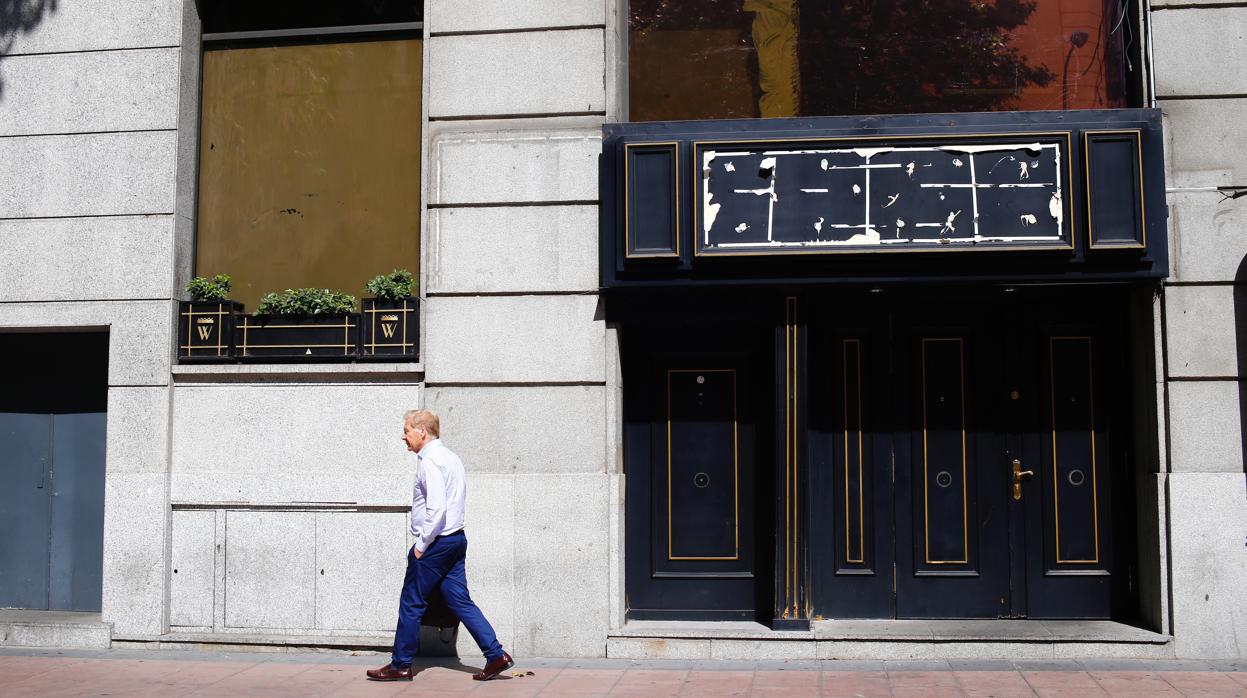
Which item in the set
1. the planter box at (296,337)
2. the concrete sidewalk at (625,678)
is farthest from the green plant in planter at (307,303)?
the concrete sidewalk at (625,678)

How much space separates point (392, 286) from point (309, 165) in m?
1.55

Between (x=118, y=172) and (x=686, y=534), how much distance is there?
5.89m

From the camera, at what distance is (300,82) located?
10461mm

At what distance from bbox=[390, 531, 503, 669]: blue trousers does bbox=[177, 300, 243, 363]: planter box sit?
9.53ft

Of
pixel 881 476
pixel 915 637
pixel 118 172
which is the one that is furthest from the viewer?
pixel 118 172

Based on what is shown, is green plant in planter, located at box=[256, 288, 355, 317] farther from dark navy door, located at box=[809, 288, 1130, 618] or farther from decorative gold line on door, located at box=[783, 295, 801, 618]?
dark navy door, located at box=[809, 288, 1130, 618]

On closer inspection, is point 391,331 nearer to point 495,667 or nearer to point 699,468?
point 699,468

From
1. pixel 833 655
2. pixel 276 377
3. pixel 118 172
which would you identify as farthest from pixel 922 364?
pixel 118 172

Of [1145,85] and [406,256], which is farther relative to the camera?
[406,256]

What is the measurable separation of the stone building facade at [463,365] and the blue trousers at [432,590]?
39.8 inches

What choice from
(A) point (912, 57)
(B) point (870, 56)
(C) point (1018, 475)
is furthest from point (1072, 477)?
(B) point (870, 56)

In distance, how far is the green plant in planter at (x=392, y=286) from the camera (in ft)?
31.9

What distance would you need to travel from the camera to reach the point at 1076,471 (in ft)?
30.8

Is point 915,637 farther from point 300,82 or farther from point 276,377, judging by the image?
point 300,82
